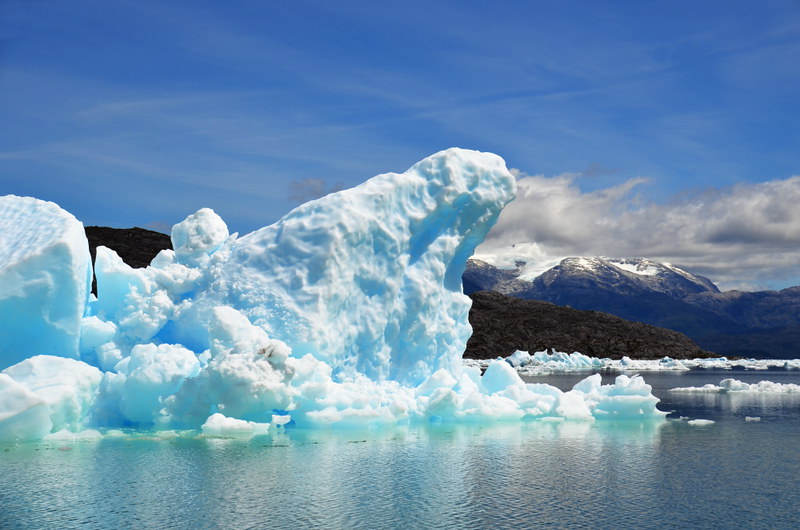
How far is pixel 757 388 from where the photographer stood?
40312 millimetres

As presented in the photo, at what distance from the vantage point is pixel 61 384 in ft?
58.5

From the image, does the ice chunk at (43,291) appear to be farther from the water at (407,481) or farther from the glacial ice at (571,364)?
the glacial ice at (571,364)

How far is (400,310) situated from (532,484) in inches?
375

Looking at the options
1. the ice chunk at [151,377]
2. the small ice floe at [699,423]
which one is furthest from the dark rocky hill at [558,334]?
the ice chunk at [151,377]

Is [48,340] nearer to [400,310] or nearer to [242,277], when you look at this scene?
[242,277]

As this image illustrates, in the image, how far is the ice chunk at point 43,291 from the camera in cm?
1908

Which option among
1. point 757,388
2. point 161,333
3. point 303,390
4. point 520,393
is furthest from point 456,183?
point 757,388

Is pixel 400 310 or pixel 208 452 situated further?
pixel 400 310

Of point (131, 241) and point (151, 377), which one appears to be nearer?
point (151, 377)

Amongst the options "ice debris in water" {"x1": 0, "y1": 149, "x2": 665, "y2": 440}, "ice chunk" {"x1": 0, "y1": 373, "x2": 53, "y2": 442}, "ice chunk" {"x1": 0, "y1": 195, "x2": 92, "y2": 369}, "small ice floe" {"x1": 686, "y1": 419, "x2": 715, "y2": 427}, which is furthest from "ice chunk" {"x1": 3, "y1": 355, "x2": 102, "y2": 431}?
"small ice floe" {"x1": 686, "y1": 419, "x2": 715, "y2": 427}

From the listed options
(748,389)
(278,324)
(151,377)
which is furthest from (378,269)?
(748,389)

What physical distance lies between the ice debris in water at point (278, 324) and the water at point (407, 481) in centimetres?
115

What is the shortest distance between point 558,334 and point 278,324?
304ft

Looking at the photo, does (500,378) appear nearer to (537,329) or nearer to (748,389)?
(748,389)
